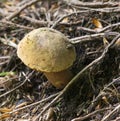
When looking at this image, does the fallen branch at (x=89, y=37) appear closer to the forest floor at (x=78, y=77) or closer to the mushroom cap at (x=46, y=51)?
the forest floor at (x=78, y=77)

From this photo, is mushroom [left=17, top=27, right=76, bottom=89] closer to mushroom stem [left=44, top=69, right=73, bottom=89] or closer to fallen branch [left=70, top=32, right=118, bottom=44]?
mushroom stem [left=44, top=69, right=73, bottom=89]

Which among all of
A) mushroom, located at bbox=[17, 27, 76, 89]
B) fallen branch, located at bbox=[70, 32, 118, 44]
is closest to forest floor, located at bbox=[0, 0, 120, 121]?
fallen branch, located at bbox=[70, 32, 118, 44]

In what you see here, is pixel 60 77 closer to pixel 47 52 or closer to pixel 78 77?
pixel 78 77

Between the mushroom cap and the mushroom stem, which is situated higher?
the mushroom cap

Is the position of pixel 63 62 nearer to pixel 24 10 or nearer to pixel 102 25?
pixel 102 25

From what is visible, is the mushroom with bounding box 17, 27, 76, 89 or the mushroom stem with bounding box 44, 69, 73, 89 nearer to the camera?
the mushroom with bounding box 17, 27, 76, 89

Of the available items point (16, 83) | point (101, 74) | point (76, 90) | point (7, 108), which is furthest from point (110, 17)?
point (7, 108)

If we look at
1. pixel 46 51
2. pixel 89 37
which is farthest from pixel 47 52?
pixel 89 37

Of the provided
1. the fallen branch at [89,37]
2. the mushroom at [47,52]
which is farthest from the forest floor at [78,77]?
the mushroom at [47,52]
